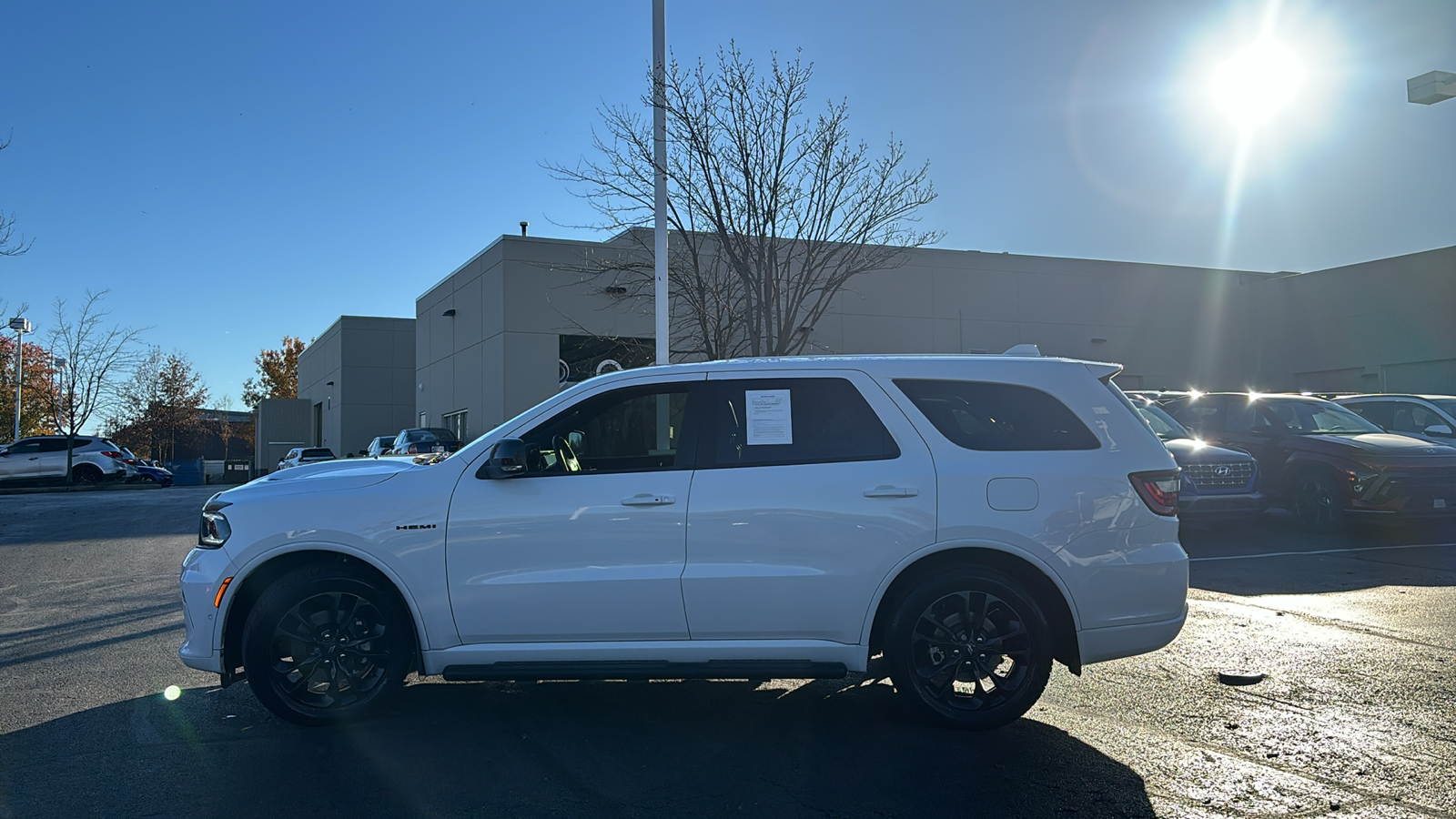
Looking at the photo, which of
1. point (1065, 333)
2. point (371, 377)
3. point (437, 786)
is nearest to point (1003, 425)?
point (437, 786)

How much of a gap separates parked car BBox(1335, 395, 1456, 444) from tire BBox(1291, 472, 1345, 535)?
8.59ft

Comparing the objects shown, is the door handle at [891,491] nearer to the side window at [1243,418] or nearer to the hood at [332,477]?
the hood at [332,477]

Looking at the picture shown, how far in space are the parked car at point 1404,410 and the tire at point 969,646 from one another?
1240cm

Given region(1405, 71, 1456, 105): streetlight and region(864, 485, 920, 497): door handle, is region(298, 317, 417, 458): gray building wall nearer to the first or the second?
region(1405, 71, 1456, 105): streetlight

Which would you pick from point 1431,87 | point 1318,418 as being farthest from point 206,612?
point 1431,87

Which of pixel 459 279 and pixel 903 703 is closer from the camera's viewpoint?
pixel 903 703

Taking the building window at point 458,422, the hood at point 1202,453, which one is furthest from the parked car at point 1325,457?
the building window at point 458,422

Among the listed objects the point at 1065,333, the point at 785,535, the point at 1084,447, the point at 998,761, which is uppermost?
the point at 1065,333

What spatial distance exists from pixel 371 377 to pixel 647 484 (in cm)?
4305

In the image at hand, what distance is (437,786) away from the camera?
423cm

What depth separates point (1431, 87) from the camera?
13016 millimetres

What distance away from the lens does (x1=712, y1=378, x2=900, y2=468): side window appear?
5.01 m

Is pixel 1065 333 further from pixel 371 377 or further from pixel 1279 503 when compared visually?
pixel 371 377

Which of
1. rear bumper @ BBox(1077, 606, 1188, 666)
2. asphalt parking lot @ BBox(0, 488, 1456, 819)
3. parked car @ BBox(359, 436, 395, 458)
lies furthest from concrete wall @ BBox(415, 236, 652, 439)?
rear bumper @ BBox(1077, 606, 1188, 666)
